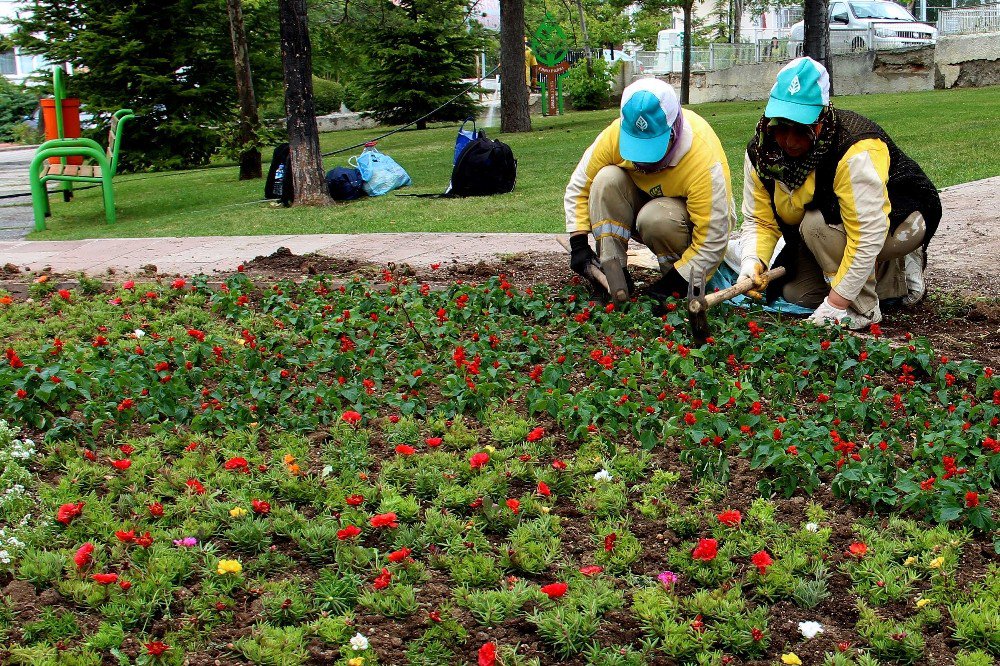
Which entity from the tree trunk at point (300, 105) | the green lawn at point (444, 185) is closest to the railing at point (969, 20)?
the green lawn at point (444, 185)

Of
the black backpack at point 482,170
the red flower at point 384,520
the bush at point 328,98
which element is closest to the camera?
the red flower at point 384,520

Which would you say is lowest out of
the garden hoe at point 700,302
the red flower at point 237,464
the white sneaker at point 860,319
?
the red flower at point 237,464

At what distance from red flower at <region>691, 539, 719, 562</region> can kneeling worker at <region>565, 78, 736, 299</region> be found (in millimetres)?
1945

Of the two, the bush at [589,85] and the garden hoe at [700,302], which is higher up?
the bush at [589,85]

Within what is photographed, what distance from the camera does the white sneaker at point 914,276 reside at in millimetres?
5000

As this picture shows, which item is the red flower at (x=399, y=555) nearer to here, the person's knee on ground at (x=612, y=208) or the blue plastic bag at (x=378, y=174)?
the person's knee on ground at (x=612, y=208)

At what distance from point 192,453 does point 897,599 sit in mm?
2422

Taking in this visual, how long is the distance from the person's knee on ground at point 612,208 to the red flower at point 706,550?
2.67 m

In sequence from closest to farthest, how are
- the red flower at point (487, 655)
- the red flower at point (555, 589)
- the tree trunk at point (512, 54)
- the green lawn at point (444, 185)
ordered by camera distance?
1. the red flower at point (487, 655)
2. the red flower at point (555, 589)
3. the green lawn at point (444, 185)
4. the tree trunk at point (512, 54)

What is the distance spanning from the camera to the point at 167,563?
290cm

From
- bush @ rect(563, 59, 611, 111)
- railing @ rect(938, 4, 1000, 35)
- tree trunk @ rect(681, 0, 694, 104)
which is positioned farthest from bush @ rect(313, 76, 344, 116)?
railing @ rect(938, 4, 1000, 35)

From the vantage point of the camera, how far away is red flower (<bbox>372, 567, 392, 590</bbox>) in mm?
2738

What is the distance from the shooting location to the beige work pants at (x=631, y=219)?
16.8 feet

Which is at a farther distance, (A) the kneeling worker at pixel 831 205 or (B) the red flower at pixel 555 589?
(A) the kneeling worker at pixel 831 205
